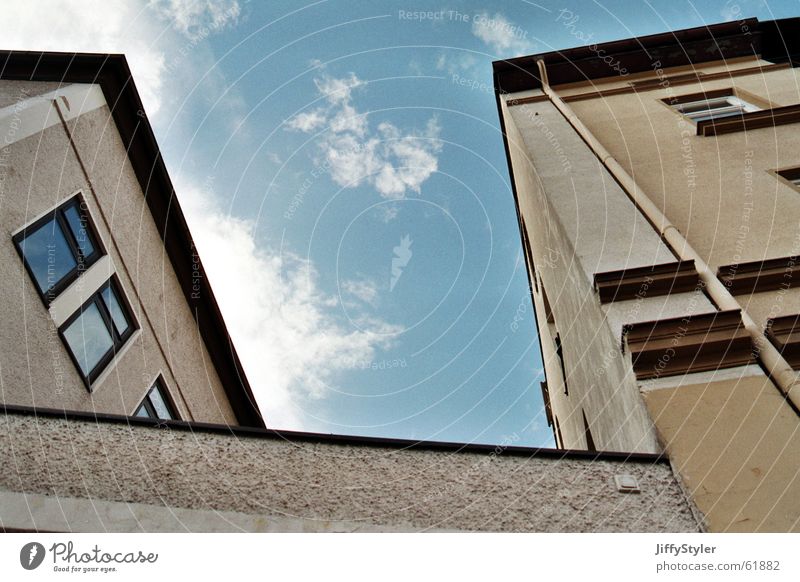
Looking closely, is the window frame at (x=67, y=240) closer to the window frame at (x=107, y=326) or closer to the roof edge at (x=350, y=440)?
the window frame at (x=107, y=326)

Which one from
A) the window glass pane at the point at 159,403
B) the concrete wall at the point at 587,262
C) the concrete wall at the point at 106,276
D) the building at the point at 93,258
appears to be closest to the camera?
the concrete wall at the point at 587,262

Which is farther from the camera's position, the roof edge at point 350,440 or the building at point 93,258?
the building at point 93,258

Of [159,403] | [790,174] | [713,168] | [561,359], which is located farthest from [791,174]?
[159,403]

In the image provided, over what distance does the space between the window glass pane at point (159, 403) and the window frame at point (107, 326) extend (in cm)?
115

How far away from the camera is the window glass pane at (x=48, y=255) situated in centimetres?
873

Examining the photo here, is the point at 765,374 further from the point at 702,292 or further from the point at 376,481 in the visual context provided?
the point at 376,481

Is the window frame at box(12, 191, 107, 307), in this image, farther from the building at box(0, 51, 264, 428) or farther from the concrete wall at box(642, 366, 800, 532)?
the concrete wall at box(642, 366, 800, 532)

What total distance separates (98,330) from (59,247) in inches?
56.6

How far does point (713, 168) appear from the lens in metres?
9.26

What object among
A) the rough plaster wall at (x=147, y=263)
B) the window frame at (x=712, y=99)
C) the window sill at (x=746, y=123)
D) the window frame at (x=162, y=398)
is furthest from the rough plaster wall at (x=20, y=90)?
the window frame at (x=712, y=99)

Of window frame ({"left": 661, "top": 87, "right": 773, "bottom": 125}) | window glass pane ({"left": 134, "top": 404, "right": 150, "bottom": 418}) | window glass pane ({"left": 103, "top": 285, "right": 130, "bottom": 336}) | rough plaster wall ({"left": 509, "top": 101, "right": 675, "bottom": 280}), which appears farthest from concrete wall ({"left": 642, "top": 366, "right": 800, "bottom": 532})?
window frame ({"left": 661, "top": 87, "right": 773, "bottom": 125})

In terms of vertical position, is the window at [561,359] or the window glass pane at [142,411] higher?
the window at [561,359]

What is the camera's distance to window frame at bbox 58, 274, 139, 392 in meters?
9.25

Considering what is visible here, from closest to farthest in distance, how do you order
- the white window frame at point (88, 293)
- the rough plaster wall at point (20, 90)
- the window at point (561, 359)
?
the white window frame at point (88, 293), the rough plaster wall at point (20, 90), the window at point (561, 359)
